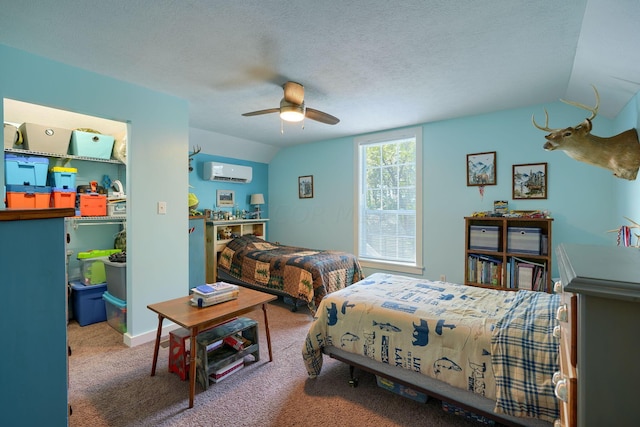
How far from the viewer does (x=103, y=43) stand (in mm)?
1960

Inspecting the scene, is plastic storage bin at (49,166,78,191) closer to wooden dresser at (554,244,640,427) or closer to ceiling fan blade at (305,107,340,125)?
ceiling fan blade at (305,107,340,125)

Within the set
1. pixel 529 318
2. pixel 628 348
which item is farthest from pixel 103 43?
pixel 529 318

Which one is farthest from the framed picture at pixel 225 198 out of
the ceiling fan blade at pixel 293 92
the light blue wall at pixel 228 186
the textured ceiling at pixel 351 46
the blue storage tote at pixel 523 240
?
the blue storage tote at pixel 523 240

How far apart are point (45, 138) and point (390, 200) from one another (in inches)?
161

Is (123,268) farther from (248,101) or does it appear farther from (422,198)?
(422,198)

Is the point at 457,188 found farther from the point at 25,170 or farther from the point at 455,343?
the point at 25,170

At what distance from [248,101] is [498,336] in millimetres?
2940

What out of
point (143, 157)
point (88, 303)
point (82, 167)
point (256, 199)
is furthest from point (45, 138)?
point (256, 199)

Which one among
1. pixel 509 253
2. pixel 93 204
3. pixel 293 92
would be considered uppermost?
pixel 293 92

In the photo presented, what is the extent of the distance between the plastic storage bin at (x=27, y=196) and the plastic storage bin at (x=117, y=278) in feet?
2.64

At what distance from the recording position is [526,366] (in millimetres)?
1343

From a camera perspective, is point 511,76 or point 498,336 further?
point 511,76

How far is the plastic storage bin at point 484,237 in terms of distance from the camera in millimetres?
3139

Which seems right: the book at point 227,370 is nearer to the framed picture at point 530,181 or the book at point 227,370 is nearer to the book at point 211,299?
the book at point 211,299
